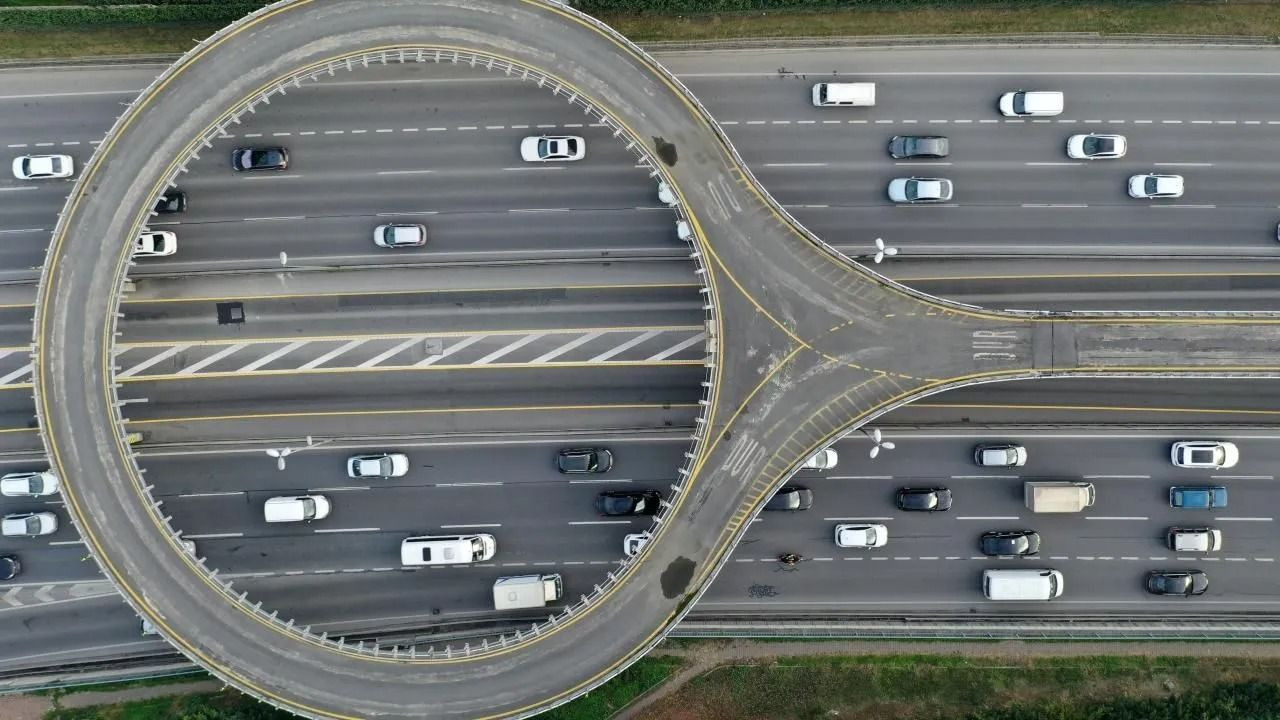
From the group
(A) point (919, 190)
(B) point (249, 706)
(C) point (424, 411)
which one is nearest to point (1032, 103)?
(A) point (919, 190)

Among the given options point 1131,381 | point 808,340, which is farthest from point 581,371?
point 1131,381

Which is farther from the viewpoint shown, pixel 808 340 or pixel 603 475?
pixel 603 475

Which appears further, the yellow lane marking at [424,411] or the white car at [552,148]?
the yellow lane marking at [424,411]

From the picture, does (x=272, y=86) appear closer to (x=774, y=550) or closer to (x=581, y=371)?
(x=581, y=371)

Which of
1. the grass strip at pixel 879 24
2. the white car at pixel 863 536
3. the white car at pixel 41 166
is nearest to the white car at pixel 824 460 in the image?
the white car at pixel 863 536

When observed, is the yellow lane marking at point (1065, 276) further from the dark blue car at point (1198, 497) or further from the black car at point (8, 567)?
the black car at point (8, 567)

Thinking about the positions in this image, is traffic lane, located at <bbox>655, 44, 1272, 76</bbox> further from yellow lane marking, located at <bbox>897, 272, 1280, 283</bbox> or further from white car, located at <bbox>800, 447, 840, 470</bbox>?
white car, located at <bbox>800, 447, 840, 470</bbox>

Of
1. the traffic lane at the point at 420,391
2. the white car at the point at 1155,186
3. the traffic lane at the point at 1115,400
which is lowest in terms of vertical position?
the traffic lane at the point at 1115,400
